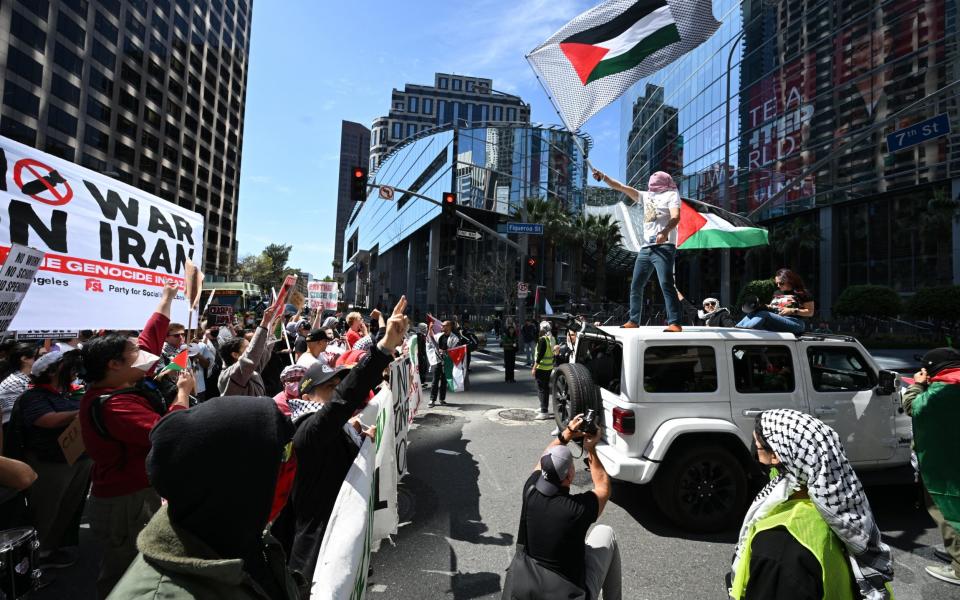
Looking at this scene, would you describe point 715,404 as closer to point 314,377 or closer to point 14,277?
point 314,377

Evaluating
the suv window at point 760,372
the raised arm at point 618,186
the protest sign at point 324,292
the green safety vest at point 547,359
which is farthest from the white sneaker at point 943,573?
the protest sign at point 324,292

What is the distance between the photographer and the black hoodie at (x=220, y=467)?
1291 millimetres

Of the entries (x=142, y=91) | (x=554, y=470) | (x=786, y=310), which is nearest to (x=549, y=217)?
(x=786, y=310)

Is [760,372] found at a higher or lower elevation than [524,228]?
lower

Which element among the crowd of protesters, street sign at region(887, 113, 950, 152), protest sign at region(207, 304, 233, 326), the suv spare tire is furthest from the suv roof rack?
protest sign at region(207, 304, 233, 326)

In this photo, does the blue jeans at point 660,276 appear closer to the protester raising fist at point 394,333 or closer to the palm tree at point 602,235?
the protester raising fist at point 394,333

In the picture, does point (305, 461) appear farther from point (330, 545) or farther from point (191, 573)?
point (191, 573)

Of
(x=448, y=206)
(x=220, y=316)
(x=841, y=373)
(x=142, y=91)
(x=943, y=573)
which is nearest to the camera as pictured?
(x=943, y=573)

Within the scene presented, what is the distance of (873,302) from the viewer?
26.5 m

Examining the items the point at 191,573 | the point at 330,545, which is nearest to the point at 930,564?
the point at 330,545

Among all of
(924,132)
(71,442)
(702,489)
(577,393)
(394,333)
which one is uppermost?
(924,132)

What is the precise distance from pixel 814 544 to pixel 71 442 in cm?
447

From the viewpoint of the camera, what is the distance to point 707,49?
41688mm

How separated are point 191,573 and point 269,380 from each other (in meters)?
6.28
